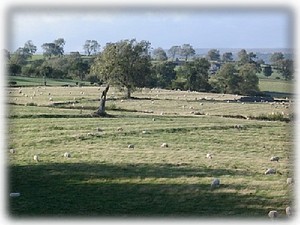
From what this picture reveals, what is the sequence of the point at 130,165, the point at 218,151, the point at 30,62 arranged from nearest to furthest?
the point at 130,165 < the point at 218,151 < the point at 30,62

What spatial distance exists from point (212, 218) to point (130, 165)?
5.22m

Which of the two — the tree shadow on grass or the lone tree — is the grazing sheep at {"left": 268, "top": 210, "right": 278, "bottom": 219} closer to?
the tree shadow on grass

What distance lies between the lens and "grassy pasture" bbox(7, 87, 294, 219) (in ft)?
38.2

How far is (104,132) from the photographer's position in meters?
23.4

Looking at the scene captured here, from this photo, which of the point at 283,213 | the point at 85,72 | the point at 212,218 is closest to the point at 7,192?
the point at 212,218

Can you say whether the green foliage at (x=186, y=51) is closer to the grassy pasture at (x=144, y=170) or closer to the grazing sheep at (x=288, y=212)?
the grassy pasture at (x=144, y=170)

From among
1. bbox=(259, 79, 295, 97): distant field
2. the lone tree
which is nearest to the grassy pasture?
the lone tree

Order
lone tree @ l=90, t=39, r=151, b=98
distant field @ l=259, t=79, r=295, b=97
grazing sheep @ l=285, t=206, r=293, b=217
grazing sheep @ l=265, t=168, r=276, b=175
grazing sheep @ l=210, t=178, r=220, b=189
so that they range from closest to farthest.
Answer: grazing sheep @ l=285, t=206, r=293, b=217 → grazing sheep @ l=210, t=178, r=220, b=189 → grazing sheep @ l=265, t=168, r=276, b=175 → lone tree @ l=90, t=39, r=151, b=98 → distant field @ l=259, t=79, r=295, b=97

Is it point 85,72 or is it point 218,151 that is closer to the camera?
A: point 218,151

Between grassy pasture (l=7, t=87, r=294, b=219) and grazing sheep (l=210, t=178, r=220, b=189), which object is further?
grazing sheep (l=210, t=178, r=220, b=189)

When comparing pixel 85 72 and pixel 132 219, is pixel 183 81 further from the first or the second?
pixel 132 219

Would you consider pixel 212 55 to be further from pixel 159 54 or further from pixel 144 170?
pixel 144 170

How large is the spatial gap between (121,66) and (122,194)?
26.3 meters

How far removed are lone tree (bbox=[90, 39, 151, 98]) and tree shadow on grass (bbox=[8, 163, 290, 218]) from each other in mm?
22844
